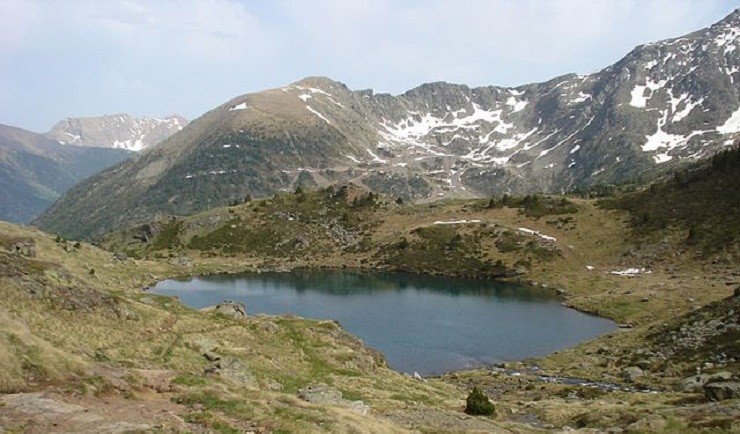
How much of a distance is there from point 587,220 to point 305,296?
9761cm

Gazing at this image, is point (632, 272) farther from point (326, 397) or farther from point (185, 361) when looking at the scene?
point (185, 361)

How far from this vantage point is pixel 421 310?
118688 mm

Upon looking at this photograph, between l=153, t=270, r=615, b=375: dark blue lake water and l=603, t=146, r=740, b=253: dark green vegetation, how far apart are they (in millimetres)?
44325

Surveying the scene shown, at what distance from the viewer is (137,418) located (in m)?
22.1

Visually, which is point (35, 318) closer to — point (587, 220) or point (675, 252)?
point (675, 252)

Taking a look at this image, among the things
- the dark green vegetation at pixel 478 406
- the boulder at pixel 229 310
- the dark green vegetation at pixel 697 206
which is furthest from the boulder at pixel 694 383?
the dark green vegetation at pixel 697 206

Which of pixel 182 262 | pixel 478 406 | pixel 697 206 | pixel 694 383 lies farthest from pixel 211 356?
pixel 697 206

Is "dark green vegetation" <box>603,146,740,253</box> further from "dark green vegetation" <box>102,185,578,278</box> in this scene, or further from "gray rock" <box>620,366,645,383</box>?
"gray rock" <box>620,366,645,383</box>

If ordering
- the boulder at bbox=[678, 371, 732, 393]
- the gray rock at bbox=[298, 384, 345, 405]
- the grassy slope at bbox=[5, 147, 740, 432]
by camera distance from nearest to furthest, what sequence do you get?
the grassy slope at bbox=[5, 147, 740, 432] → the gray rock at bbox=[298, 384, 345, 405] → the boulder at bbox=[678, 371, 732, 393]

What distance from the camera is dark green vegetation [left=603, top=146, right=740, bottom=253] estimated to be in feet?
449

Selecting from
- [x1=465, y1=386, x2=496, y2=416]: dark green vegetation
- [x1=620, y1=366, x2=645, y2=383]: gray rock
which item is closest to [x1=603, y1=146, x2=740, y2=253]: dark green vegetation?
[x1=620, y1=366, x2=645, y2=383]: gray rock

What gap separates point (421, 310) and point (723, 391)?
259 ft

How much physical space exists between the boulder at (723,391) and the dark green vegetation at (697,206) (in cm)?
10396

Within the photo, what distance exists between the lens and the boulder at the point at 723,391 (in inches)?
1612
